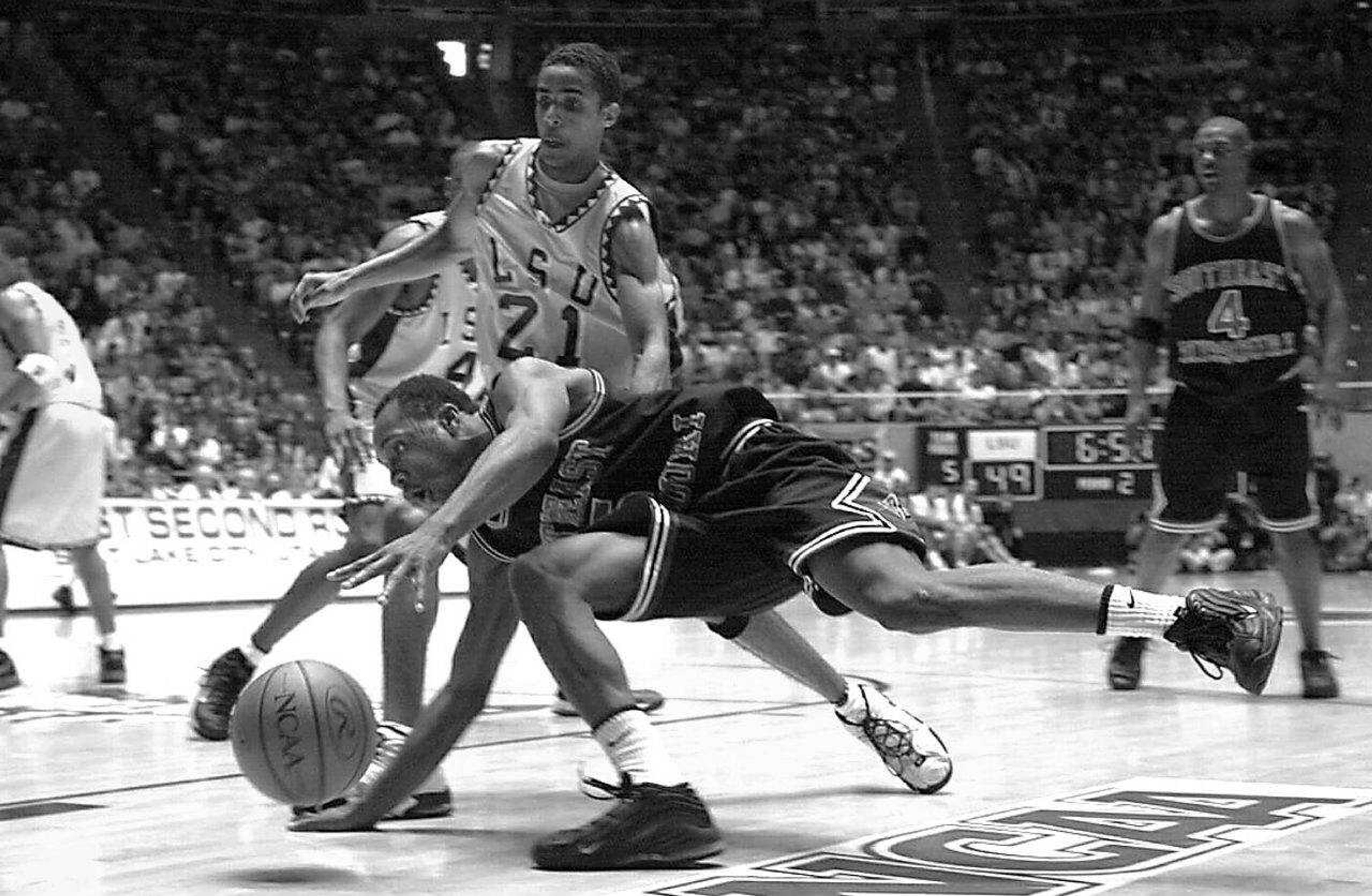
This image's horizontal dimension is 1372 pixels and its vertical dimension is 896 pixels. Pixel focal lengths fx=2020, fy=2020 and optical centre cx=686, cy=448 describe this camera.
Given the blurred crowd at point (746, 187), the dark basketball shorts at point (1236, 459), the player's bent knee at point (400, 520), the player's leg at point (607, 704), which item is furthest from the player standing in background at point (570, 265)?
the blurred crowd at point (746, 187)

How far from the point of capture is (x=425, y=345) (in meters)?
7.05

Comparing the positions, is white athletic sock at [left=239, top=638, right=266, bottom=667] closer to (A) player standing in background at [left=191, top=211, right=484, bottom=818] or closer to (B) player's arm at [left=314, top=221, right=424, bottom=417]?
(A) player standing in background at [left=191, top=211, right=484, bottom=818]

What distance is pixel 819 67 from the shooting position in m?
27.4

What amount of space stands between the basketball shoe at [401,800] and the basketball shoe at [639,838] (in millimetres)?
579

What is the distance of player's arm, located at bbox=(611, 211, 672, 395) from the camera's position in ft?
16.7

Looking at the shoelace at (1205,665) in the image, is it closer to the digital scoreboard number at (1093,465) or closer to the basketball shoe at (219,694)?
the basketball shoe at (219,694)

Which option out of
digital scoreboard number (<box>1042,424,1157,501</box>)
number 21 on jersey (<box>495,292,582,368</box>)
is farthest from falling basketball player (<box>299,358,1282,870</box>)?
digital scoreboard number (<box>1042,424,1157,501</box>)

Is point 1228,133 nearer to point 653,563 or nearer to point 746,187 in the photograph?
point 653,563

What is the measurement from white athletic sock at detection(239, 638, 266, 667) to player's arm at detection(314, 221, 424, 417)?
2.59 feet

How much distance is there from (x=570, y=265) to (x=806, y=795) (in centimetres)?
150

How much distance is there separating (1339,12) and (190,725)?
24.0 metres

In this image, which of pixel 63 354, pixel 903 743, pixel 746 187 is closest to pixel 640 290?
pixel 903 743

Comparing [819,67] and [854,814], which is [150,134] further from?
[854,814]

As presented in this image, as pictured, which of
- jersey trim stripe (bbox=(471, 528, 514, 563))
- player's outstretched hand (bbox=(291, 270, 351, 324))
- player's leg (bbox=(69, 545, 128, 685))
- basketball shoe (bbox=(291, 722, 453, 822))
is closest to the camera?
basketball shoe (bbox=(291, 722, 453, 822))
